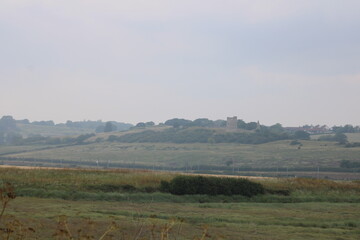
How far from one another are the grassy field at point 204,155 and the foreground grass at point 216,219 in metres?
89.1

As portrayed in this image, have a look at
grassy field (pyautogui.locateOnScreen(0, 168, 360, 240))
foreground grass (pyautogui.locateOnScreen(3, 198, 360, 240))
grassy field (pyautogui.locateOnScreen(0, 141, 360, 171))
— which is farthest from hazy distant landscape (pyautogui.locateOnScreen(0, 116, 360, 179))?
foreground grass (pyautogui.locateOnScreen(3, 198, 360, 240))

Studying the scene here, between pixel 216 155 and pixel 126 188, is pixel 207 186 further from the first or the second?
pixel 216 155

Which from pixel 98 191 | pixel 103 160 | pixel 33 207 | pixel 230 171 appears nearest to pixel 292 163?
pixel 230 171

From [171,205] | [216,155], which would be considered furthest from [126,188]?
[216,155]

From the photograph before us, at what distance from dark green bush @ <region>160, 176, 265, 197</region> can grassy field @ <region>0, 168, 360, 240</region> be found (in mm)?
1010

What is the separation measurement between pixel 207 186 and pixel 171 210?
10.6 meters

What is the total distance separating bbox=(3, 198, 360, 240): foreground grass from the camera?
20.2 meters

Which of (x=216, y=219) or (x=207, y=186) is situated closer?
(x=216, y=219)

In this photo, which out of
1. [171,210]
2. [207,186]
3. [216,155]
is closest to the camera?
[171,210]

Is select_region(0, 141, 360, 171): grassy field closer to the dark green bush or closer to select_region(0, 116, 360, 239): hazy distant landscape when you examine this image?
select_region(0, 116, 360, 239): hazy distant landscape

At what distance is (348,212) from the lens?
3145cm

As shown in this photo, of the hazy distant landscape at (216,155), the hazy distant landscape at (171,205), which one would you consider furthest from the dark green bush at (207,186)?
the hazy distant landscape at (216,155)

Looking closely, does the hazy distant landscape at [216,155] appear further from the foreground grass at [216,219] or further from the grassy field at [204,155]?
the foreground grass at [216,219]

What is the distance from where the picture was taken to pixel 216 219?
25.3 meters
